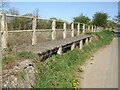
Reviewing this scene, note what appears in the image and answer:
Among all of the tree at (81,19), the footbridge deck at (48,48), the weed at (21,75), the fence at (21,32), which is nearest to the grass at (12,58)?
the weed at (21,75)

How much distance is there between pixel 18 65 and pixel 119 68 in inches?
172

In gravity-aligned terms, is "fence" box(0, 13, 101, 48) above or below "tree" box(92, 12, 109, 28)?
below

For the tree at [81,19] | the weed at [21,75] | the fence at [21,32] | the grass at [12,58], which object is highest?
the tree at [81,19]

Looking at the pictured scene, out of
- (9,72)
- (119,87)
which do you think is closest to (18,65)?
(9,72)

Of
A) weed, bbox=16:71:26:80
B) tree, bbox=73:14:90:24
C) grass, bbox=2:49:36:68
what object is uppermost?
tree, bbox=73:14:90:24

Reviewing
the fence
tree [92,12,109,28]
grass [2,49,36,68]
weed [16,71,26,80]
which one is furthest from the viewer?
tree [92,12,109,28]

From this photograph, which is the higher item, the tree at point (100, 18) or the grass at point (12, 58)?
the tree at point (100, 18)

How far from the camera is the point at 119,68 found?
20.2 feet

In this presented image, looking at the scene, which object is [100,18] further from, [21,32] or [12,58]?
[12,58]

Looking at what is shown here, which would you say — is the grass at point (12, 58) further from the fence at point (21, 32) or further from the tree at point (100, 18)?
the tree at point (100, 18)

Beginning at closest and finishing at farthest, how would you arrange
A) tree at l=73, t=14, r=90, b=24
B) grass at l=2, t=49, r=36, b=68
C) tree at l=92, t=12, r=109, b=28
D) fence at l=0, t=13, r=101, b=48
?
grass at l=2, t=49, r=36, b=68, fence at l=0, t=13, r=101, b=48, tree at l=73, t=14, r=90, b=24, tree at l=92, t=12, r=109, b=28

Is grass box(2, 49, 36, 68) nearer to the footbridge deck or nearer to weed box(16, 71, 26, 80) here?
weed box(16, 71, 26, 80)

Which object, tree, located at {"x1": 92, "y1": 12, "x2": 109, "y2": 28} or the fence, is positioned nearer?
the fence

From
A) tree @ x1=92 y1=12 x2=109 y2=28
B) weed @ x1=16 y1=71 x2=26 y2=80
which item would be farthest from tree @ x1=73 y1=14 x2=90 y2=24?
weed @ x1=16 y1=71 x2=26 y2=80
